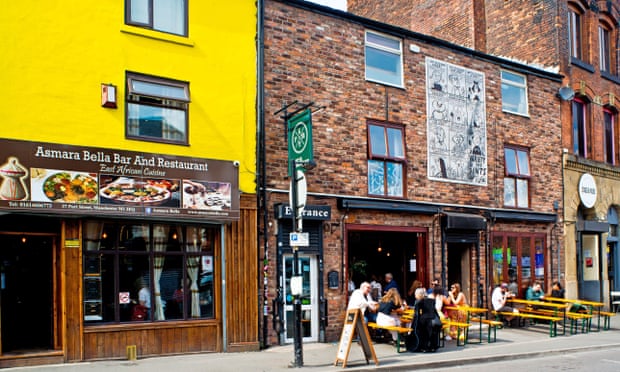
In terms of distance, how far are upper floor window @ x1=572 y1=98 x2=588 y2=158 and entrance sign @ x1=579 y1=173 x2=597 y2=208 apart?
0.99 meters

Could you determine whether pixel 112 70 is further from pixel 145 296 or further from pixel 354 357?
pixel 354 357

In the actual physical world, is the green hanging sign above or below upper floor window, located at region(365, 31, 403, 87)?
below

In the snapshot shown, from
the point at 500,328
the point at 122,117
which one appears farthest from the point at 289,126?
the point at 500,328

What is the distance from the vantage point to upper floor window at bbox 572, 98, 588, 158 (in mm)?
22375

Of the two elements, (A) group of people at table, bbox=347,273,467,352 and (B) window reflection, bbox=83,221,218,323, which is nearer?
(B) window reflection, bbox=83,221,218,323

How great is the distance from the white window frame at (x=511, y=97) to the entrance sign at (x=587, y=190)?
11.6 ft

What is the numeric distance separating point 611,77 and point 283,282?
1667cm

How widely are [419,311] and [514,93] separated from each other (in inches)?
384

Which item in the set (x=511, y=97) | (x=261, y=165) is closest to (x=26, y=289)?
(x=261, y=165)

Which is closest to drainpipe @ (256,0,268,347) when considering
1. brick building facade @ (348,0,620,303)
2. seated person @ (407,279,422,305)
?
seated person @ (407,279,422,305)

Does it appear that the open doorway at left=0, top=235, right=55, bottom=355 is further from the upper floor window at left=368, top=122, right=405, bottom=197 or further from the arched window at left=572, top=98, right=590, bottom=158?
the arched window at left=572, top=98, right=590, bottom=158

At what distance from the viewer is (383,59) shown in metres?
16.8

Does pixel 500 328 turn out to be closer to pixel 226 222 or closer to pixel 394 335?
pixel 394 335

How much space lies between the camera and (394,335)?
47.6ft
